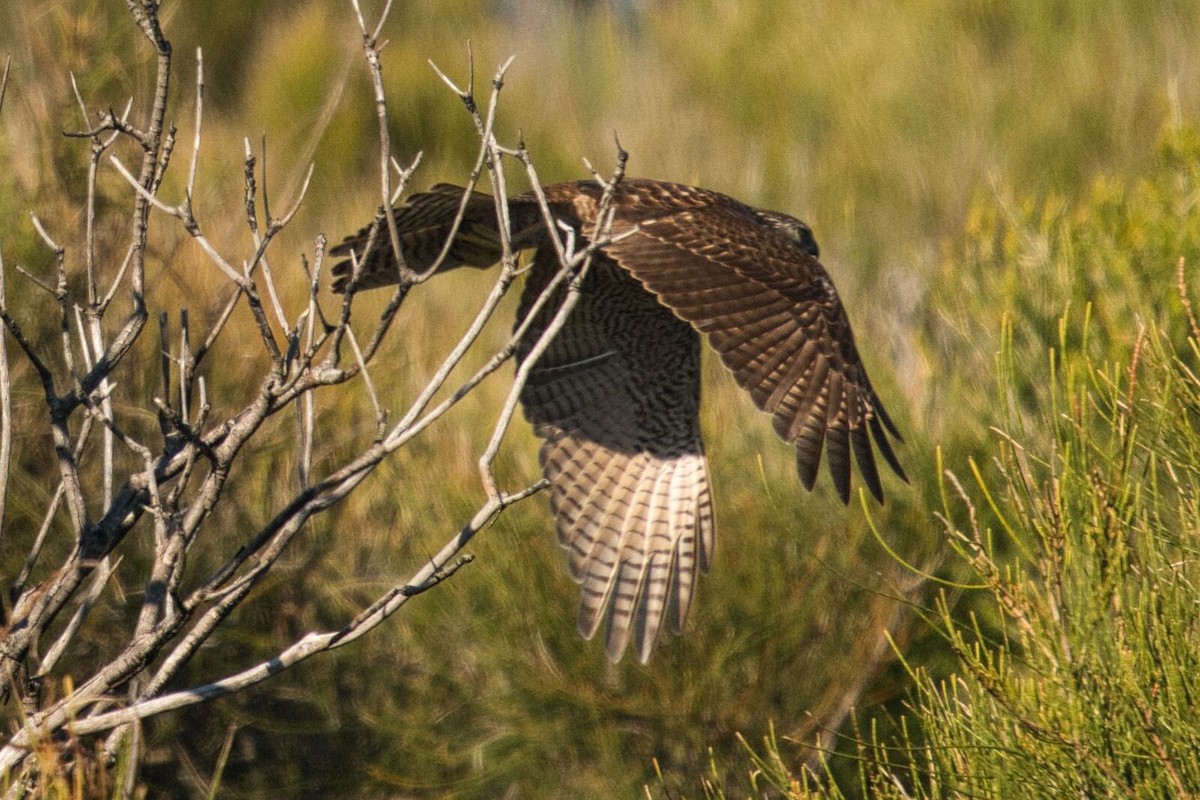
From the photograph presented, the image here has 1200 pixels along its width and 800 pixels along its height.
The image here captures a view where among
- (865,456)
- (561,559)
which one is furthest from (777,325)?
(561,559)

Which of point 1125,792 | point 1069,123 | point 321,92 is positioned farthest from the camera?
point 321,92

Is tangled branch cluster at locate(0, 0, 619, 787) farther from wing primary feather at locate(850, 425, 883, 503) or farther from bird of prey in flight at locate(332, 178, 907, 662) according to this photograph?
wing primary feather at locate(850, 425, 883, 503)

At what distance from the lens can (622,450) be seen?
542 centimetres

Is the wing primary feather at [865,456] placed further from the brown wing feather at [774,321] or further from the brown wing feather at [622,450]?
the brown wing feather at [622,450]

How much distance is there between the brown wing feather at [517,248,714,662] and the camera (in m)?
5.07

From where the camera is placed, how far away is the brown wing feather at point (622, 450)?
5066 mm

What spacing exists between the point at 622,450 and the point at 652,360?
298mm

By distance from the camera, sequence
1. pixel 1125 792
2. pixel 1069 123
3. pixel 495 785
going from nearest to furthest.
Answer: pixel 1125 792
pixel 495 785
pixel 1069 123

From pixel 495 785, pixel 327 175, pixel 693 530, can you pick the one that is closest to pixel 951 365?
pixel 693 530

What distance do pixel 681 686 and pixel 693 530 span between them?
541 millimetres

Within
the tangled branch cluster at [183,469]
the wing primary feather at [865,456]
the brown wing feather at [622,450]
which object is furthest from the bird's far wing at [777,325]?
the tangled branch cluster at [183,469]

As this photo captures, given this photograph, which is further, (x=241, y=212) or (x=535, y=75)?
(x=535, y=75)

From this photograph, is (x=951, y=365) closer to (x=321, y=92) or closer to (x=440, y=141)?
(x=440, y=141)

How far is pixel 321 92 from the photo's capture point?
12086 mm
